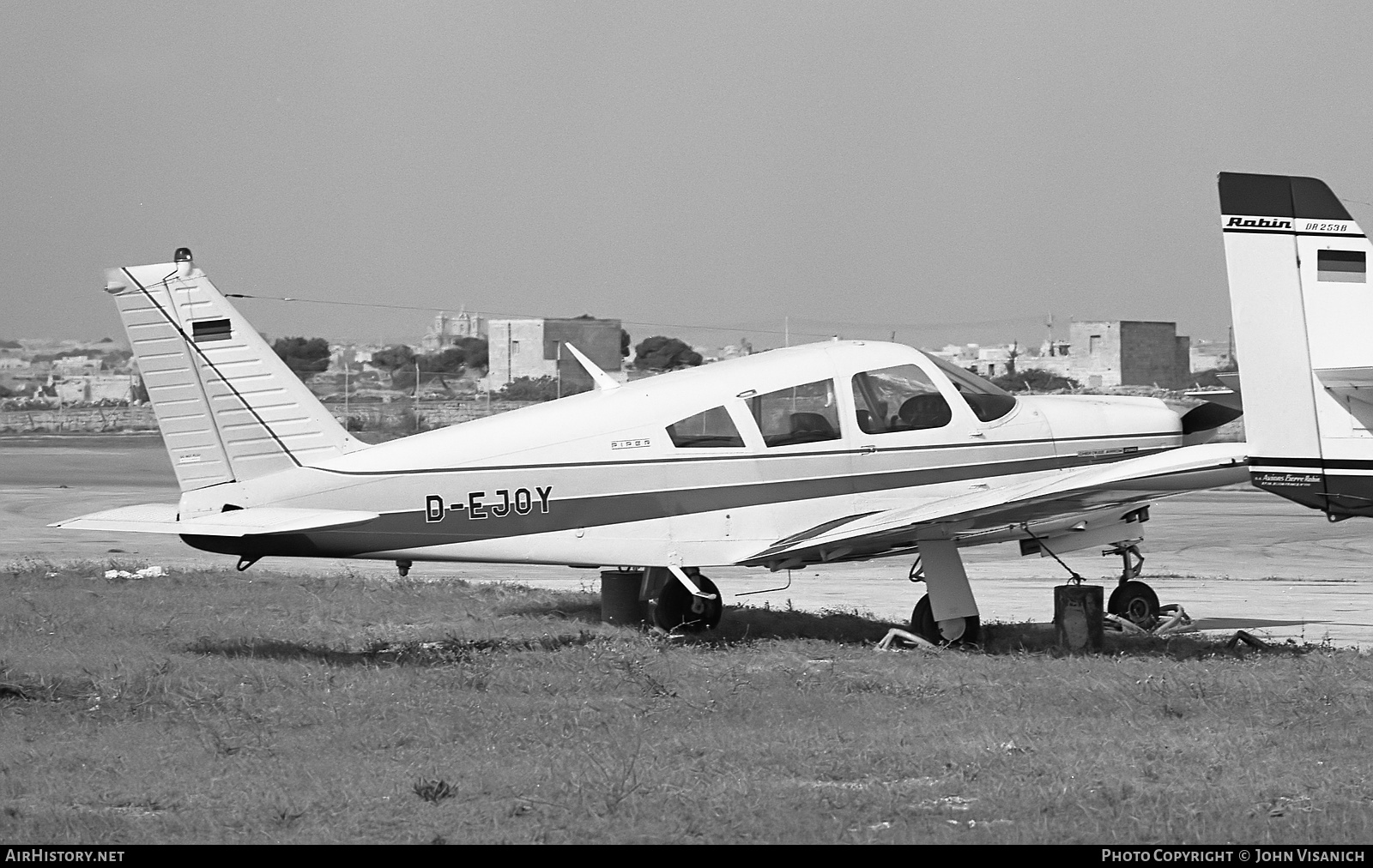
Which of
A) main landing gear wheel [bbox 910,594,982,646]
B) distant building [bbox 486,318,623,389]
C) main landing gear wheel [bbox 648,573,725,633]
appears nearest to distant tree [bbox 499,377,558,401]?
distant building [bbox 486,318,623,389]

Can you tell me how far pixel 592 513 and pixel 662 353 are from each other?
3475 inches

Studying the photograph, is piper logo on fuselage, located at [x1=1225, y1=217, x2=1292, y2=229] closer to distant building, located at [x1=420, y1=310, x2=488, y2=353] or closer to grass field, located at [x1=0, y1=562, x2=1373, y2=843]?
grass field, located at [x1=0, y1=562, x2=1373, y2=843]

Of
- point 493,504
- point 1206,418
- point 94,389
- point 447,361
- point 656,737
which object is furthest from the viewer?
point 447,361

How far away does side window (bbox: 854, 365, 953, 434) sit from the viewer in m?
11.4

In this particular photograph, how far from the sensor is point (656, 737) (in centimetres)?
795

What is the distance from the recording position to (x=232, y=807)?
21.1 feet

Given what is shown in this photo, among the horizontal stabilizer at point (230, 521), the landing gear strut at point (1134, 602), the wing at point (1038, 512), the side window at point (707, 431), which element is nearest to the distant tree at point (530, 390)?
the landing gear strut at point (1134, 602)

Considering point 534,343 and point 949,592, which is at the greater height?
point 534,343

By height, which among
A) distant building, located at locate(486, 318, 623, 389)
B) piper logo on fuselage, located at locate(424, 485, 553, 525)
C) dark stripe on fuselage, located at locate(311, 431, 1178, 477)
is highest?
distant building, located at locate(486, 318, 623, 389)

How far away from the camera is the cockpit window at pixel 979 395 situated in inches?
457

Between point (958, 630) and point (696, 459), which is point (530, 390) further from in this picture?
point (958, 630)

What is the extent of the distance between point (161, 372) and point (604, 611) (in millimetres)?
4268

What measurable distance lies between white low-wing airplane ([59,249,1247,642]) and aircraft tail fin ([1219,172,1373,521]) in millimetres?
2070

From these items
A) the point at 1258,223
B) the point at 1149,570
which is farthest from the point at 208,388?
the point at 1149,570
